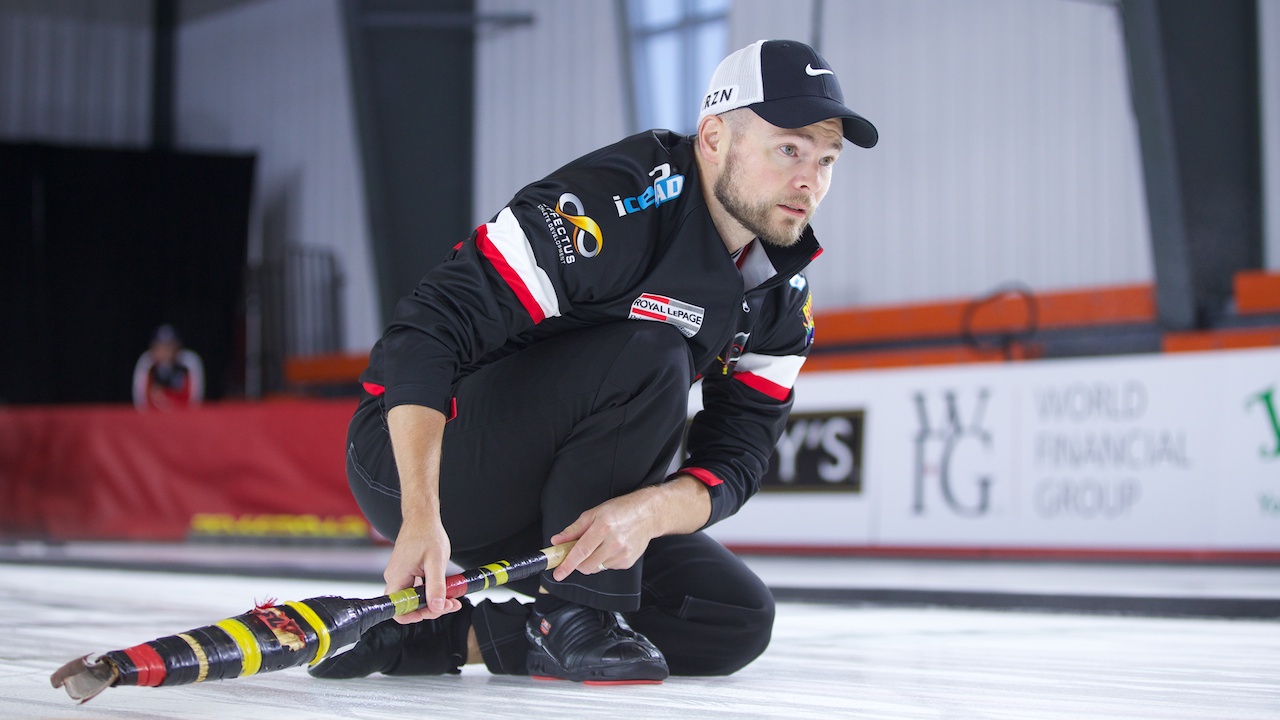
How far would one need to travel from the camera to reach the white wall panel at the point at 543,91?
12367 millimetres

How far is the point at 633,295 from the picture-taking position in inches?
74.7

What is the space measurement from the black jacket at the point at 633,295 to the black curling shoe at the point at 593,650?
0.25 m

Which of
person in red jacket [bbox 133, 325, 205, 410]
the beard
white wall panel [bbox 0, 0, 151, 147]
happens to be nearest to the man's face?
the beard

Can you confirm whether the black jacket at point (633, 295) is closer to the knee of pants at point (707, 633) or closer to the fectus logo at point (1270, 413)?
the knee of pants at point (707, 633)

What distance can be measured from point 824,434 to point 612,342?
4.17m

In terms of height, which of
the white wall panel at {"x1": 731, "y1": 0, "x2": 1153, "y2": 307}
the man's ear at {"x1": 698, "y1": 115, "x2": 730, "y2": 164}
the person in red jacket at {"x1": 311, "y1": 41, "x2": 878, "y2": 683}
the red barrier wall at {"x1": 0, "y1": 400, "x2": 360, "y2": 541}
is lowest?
the red barrier wall at {"x1": 0, "y1": 400, "x2": 360, "y2": 541}

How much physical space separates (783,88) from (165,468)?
650cm

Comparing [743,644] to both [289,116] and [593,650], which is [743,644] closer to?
[593,650]

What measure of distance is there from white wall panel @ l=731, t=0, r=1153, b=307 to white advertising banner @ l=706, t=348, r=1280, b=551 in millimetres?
4221

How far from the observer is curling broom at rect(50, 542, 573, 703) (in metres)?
1.30

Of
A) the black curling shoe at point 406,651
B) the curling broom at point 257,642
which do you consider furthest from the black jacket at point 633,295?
the black curling shoe at point 406,651

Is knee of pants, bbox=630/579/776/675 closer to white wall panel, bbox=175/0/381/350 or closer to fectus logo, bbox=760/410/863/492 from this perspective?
fectus logo, bbox=760/410/863/492

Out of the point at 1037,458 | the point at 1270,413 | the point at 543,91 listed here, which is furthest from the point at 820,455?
the point at 543,91

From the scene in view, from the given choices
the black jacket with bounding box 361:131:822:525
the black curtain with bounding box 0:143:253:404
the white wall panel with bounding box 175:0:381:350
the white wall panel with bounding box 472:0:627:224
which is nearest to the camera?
the black jacket with bounding box 361:131:822:525
